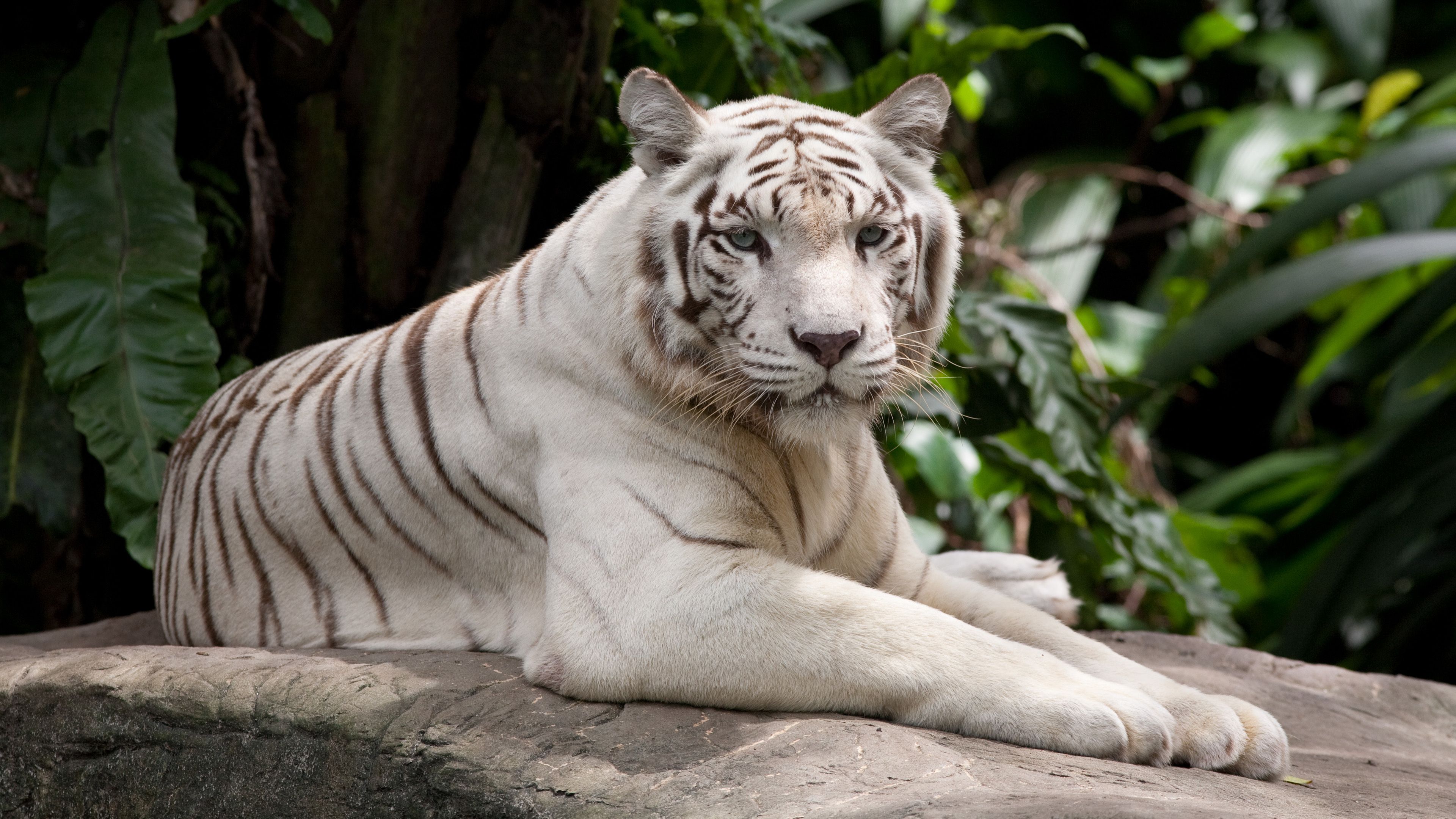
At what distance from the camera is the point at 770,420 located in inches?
94.2

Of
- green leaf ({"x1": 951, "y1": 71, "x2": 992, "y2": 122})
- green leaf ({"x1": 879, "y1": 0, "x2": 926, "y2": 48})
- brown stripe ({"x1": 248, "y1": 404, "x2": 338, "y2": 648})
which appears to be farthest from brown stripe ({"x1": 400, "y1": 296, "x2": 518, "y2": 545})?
green leaf ({"x1": 879, "y1": 0, "x2": 926, "y2": 48})

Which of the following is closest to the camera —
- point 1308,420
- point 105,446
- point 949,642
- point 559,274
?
point 949,642

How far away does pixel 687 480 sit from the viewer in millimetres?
2387

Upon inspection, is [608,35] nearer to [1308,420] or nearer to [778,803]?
[778,803]

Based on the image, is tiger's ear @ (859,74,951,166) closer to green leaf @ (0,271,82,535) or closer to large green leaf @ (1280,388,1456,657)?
green leaf @ (0,271,82,535)

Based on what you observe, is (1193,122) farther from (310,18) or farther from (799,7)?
(310,18)

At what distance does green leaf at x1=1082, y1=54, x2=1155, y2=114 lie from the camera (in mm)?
7746

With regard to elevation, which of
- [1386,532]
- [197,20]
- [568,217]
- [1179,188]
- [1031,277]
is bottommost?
[1386,532]

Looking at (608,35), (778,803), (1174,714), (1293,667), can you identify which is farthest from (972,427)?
(778,803)

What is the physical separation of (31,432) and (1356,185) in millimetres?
5087

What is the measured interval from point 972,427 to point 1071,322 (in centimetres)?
192

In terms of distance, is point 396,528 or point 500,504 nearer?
point 500,504

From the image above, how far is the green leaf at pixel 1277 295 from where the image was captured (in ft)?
15.4

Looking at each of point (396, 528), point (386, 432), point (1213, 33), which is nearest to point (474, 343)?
point (386, 432)
